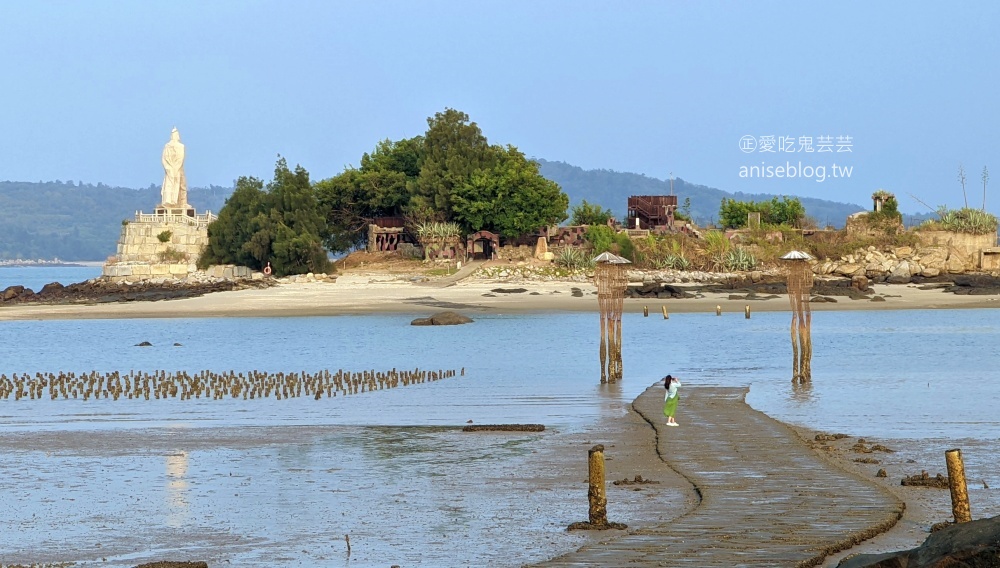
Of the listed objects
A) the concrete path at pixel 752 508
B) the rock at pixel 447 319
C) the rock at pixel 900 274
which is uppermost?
the rock at pixel 900 274

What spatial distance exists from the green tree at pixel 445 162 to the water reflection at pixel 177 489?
195 feet

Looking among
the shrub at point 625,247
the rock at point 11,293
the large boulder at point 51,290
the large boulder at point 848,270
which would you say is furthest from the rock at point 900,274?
the rock at point 11,293

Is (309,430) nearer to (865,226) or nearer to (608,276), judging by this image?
(608,276)

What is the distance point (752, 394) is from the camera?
2745 centimetres

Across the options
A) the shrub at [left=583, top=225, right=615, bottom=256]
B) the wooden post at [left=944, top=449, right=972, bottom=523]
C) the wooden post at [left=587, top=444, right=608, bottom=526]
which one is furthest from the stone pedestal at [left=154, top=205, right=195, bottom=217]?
the wooden post at [left=944, top=449, right=972, bottom=523]

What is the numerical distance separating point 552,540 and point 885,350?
29.9 m

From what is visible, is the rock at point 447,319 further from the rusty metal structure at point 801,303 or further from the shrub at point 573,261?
the shrub at point 573,261

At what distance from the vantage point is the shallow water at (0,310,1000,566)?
45.1 feet

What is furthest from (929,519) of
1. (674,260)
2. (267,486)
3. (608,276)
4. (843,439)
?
(674,260)

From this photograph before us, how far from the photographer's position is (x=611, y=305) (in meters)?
30.5

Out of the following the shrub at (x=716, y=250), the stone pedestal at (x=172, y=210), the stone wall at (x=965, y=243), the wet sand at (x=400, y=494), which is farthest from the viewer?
the stone wall at (x=965, y=243)

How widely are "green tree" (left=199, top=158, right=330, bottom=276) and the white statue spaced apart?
4.53 metres

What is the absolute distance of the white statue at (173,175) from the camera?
81375 millimetres

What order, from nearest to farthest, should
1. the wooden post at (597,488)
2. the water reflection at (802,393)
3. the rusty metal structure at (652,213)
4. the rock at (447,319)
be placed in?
the wooden post at (597,488) < the water reflection at (802,393) < the rock at (447,319) < the rusty metal structure at (652,213)
